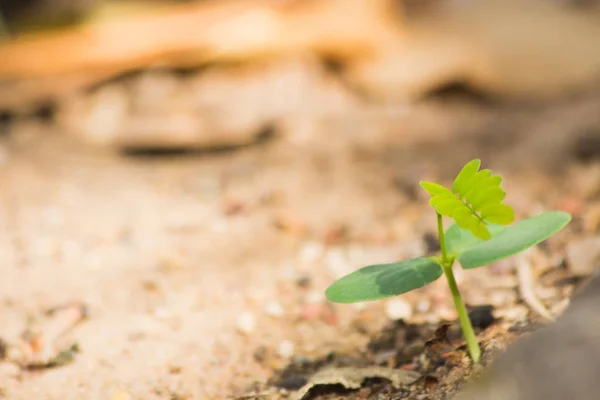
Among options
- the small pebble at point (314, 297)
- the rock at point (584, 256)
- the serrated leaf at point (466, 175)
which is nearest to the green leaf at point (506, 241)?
the serrated leaf at point (466, 175)

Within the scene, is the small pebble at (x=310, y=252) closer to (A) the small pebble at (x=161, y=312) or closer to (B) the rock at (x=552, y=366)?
(A) the small pebble at (x=161, y=312)

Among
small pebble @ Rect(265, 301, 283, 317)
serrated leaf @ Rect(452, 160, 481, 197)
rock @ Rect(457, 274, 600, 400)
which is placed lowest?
rock @ Rect(457, 274, 600, 400)

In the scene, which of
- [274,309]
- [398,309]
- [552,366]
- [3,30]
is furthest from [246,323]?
[3,30]

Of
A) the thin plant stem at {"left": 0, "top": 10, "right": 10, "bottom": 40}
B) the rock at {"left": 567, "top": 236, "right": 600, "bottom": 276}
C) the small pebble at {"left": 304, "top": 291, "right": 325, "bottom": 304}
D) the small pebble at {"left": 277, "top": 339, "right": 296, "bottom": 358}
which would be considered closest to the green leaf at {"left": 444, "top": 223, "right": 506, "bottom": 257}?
the rock at {"left": 567, "top": 236, "right": 600, "bottom": 276}

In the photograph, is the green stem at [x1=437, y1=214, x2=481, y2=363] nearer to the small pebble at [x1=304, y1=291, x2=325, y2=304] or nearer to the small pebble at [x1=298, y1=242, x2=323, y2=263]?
the small pebble at [x1=304, y1=291, x2=325, y2=304]

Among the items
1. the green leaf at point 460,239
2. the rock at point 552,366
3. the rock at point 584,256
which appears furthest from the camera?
the rock at point 584,256

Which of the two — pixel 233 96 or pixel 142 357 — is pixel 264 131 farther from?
pixel 142 357

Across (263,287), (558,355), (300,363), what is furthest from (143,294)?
(558,355)
